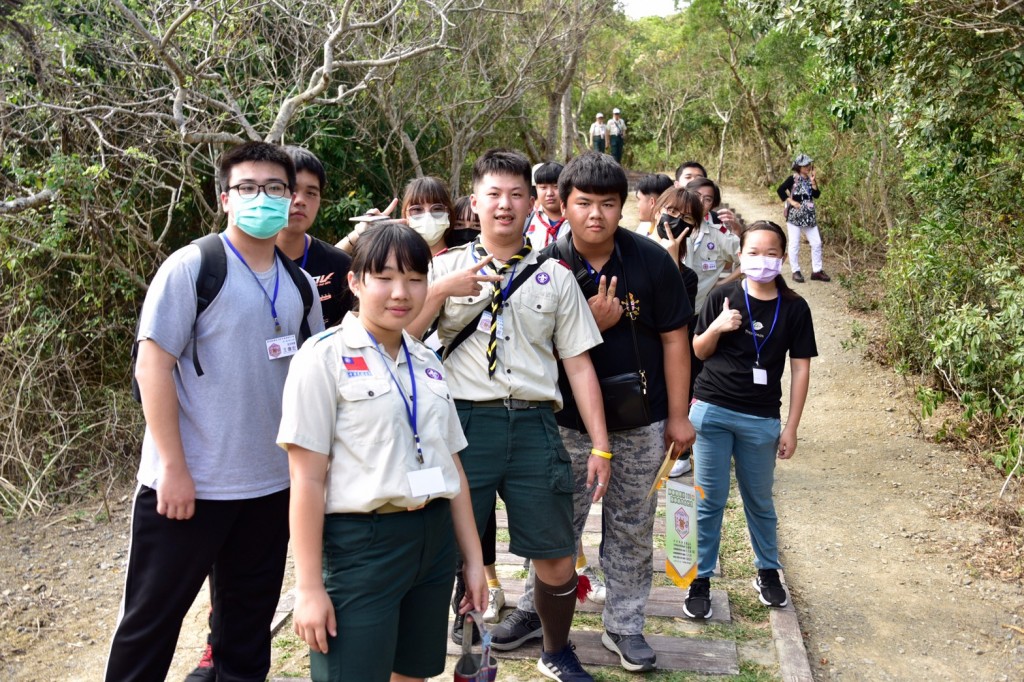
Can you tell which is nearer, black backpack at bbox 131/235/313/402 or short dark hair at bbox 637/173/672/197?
black backpack at bbox 131/235/313/402

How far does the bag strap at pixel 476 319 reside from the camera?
3.06 m

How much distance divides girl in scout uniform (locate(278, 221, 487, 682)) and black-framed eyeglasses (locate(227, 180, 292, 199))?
59 cm

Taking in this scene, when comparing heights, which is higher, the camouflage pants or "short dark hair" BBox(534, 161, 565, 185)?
"short dark hair" BBox(534, 161, 565, 185)

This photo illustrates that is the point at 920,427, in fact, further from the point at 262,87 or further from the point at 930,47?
the point at 262,87

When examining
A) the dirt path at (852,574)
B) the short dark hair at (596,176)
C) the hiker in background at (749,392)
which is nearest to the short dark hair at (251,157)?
the short dark hair at (596,176)

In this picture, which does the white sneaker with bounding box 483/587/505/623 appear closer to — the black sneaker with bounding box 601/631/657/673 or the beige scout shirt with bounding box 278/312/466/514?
the black sneaker with bounding box 601/631/657/673

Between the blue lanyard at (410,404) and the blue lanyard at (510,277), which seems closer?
the blue lanyard at (410,404)

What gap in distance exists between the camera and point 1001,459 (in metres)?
5.47

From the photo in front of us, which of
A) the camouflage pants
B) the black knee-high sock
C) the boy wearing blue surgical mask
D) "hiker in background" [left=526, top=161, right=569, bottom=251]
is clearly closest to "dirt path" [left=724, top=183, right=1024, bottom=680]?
the camouflage pants

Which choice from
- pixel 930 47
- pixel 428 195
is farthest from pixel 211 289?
pixel 930 47

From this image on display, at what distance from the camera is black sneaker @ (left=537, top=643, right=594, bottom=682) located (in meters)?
3.33

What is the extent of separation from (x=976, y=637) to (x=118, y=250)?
660 cm

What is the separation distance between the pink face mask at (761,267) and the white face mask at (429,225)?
1.39 metres

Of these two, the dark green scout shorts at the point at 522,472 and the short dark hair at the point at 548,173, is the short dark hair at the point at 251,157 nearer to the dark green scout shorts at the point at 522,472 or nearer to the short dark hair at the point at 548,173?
the dark green scout shorts at the point at 522,472
